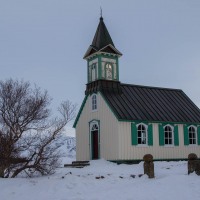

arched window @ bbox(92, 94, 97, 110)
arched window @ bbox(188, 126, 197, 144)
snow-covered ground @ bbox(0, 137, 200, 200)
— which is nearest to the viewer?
snow-covered ground @ bbox(0, 137, 200, 200)

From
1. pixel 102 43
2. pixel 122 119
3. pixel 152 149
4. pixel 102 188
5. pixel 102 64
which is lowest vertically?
pixel 102 188

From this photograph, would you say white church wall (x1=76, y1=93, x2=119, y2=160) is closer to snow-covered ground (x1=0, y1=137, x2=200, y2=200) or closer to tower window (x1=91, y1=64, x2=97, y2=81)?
tower window (x1=91, y1=64, x2=97, y2=81)

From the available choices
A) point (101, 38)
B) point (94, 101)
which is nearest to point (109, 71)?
point (94, 101)

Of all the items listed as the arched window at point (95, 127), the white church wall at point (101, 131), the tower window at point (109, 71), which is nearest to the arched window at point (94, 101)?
the white church wall at point (101, 131)

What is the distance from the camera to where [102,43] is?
87.0ft

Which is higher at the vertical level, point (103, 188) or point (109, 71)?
point (109, 71)

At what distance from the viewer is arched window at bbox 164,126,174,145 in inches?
1022

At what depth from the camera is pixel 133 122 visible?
24062 mm

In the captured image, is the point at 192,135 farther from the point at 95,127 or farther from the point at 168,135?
the point at 95,127

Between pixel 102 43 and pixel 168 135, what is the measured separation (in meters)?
8.21

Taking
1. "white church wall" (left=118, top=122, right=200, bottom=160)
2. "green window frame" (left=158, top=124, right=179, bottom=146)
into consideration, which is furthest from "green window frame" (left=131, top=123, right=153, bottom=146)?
"green window frame" (left=158, top=124, right=179, bottom=146)

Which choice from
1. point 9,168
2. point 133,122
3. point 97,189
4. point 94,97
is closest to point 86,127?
point 94,97

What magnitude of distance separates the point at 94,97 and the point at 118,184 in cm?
1189

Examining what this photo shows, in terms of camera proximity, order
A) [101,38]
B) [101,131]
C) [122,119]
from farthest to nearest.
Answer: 1. [101,38]
2. [101,131]
3. [122,119]
